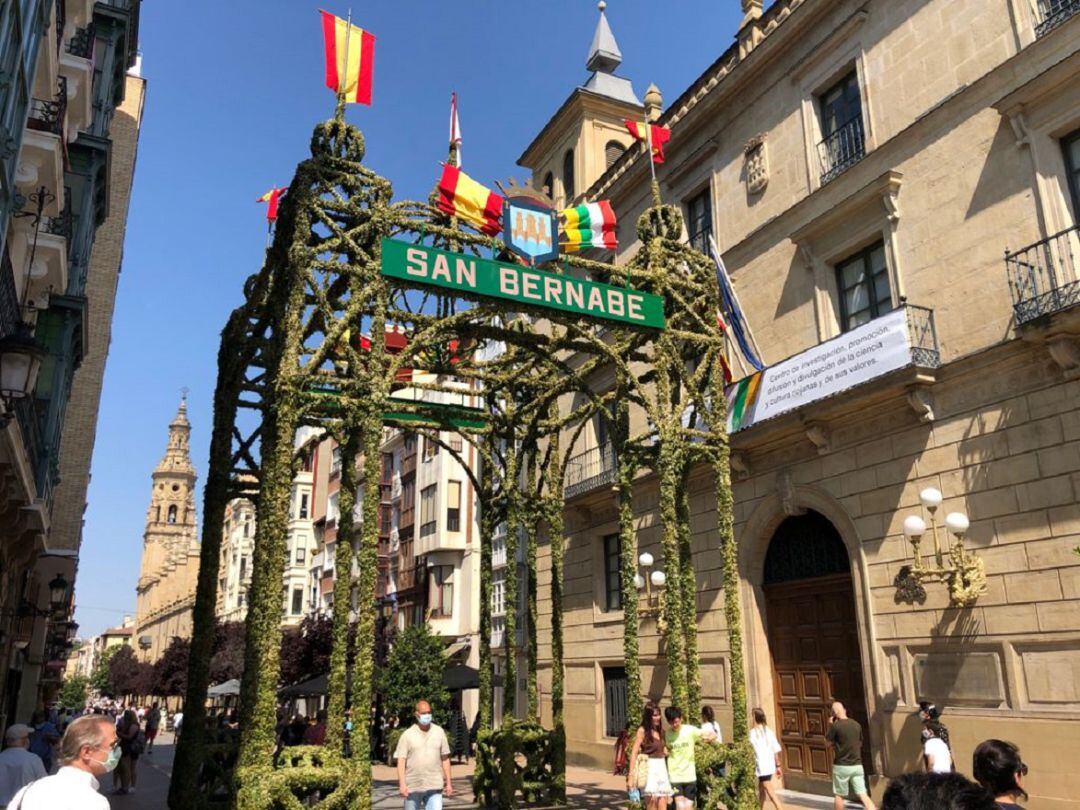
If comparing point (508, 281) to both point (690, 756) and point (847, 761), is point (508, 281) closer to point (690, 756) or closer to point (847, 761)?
point (690, 756)

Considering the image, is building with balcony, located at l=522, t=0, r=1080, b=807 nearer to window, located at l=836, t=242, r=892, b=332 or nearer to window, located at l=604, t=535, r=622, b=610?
window, located at l=836, t=242, r=892, b=332

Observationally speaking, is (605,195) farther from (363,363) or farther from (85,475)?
(85,475)

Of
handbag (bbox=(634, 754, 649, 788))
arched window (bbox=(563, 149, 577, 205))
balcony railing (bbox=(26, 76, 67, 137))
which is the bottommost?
handbag (bbox=(634, 754, 649, 788))

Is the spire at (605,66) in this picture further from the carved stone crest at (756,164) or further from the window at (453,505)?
the window at (453,505)

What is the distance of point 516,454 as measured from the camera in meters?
14.5

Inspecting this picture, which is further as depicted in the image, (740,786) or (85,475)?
(85,475)

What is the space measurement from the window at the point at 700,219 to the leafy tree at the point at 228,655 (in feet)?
114

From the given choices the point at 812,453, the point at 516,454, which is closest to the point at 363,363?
the point at 516,454

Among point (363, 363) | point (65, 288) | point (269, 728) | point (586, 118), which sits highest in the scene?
point (586, 118)

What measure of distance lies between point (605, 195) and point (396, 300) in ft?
42.6

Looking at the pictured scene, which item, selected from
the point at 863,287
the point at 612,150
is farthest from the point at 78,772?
the point at 612,150

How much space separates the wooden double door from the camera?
15195 mm

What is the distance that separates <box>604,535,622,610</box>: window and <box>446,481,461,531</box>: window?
1644 centimetres

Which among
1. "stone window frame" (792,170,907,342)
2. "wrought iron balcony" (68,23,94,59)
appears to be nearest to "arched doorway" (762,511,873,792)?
"stone window frame" (792,170,907,342)
